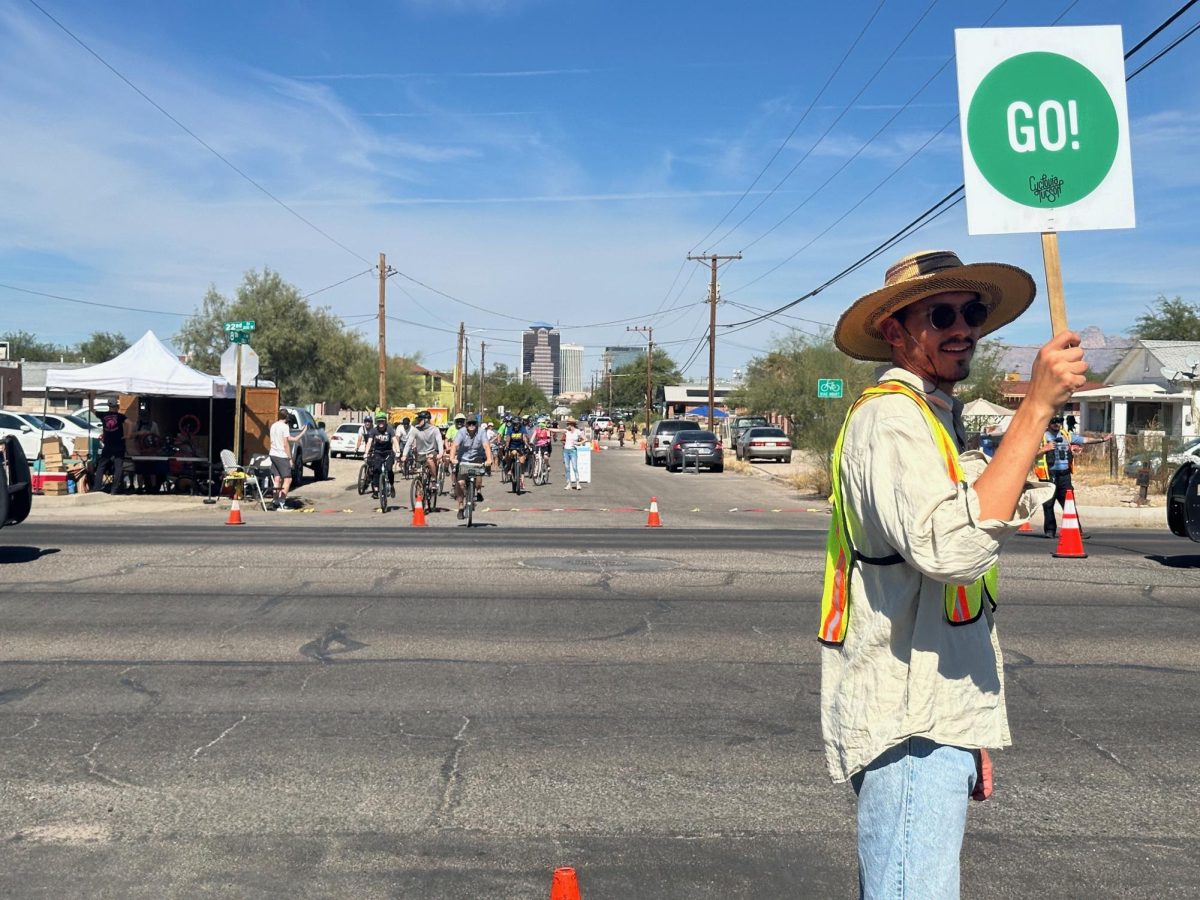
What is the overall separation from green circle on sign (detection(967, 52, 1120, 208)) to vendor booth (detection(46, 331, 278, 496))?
2258 centimetres

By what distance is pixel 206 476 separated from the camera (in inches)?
1019

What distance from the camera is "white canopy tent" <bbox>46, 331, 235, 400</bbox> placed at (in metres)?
24.0

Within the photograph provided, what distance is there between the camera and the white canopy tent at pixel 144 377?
944 inches

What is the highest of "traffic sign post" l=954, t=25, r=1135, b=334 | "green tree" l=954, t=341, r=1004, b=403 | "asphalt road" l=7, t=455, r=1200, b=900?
"green tree" l=954, t=341, r=1004, b=403

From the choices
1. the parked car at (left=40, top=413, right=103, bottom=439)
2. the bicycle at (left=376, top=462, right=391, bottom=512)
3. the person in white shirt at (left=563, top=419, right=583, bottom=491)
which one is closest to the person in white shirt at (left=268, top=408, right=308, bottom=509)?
the bicycle at (left=376, top=462, right=391, bottom=512)

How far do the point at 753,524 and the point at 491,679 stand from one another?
12926mm

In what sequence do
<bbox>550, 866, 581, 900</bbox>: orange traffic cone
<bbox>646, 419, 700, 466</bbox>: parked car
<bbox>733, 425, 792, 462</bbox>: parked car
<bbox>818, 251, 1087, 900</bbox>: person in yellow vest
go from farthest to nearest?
1. <bbox>646, 419, 700, 466</bbox>: parked car
2. <bbox>733, 425, 792, 462</bbox>: parked car
3. <bbox>550, 866, 581, 900</bbox>: orange traffic cone
4. <bbox>818, 251, 1087, 900</bbox>: person in yellow vest

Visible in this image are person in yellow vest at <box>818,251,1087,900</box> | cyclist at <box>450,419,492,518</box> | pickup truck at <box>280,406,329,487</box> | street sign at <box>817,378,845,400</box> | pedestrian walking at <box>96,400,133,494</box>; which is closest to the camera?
person in yellow vest at <box>818,251,1087,900</box>

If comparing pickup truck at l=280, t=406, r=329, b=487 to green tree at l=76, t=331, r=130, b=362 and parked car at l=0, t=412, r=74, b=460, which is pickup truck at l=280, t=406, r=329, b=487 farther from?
green tree at l=76, t=331, r=130, b=362

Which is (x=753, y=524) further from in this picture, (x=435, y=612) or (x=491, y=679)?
(x=491, y=679)

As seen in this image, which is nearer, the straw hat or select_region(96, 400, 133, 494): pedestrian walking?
the straw hat

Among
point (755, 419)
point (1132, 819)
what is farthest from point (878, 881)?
point (755, 419)

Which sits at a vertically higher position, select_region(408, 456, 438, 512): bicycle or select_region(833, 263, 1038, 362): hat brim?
select_region(833, 263, 1038, 362): hat brim

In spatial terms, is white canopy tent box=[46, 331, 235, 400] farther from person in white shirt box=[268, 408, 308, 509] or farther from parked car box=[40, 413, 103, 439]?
parked car box=[40, 413, 103, 439]
